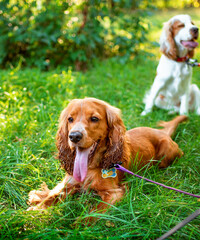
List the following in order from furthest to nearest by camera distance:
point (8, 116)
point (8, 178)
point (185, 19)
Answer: point (185, 19) → point (8, 116) → point (8, 178)

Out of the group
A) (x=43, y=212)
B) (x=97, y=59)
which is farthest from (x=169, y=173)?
(x=97, y=59)

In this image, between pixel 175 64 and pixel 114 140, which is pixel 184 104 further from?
pixel 114 140

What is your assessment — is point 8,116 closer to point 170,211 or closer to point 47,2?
point 170,211

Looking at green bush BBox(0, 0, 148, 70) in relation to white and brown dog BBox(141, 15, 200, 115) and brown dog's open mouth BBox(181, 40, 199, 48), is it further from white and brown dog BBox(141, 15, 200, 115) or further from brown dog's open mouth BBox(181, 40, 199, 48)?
brown dog's open mouth BBox(181, 40, 199, 48)

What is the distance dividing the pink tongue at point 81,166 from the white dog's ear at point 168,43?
8.77ft

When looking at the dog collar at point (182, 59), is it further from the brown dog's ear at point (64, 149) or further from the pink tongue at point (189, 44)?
the brown dog's ear at point (64, 149)

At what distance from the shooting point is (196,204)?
2.19 metres

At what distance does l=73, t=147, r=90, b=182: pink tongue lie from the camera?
2.26 meters

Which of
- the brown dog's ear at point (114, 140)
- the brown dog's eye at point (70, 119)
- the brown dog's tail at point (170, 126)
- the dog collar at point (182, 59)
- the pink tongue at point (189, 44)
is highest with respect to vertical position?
the pink tongue at point (189, 44)

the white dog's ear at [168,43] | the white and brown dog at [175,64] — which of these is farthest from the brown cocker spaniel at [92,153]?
the white dog's ear at [168,43]

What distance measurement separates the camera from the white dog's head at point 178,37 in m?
4.13

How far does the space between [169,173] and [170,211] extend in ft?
2.49

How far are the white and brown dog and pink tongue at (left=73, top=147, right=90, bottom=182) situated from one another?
86.7 inches

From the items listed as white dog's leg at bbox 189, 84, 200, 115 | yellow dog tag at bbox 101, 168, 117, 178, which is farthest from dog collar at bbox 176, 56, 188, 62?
yellow dog tag at bbox 101, 168, 117, 178
